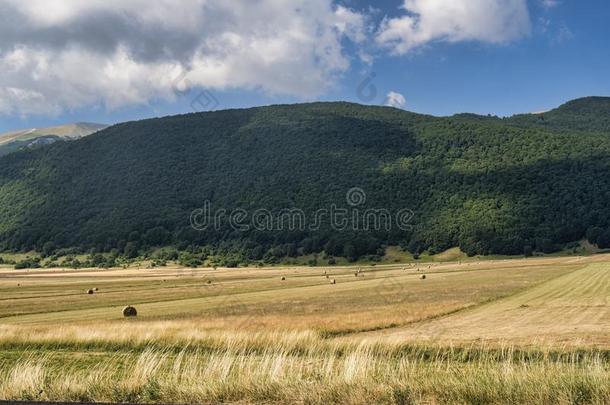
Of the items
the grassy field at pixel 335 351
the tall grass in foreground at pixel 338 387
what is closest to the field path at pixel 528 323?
the grassy field at pixel 335 351

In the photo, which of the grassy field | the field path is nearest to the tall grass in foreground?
the grassy field

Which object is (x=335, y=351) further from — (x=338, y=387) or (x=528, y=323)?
(x=528, y=323)

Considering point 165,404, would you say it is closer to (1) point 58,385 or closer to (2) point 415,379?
(1) point 58,385

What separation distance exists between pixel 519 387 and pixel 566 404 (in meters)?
0.95

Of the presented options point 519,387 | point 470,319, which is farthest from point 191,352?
point 470,319

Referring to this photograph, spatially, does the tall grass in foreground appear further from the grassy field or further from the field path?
the field path

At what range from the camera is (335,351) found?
58.2 ft

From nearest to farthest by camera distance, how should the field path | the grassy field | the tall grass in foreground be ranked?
the tall grass in foreground < the grassy field < the field path

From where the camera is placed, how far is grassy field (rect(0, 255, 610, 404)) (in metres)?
9.12

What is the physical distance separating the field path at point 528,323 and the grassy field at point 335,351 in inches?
4.0

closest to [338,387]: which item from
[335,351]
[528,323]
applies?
[335,351]

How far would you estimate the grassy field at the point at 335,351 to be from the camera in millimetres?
9125

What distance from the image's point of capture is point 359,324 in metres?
29.9

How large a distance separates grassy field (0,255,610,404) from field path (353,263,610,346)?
10cm
